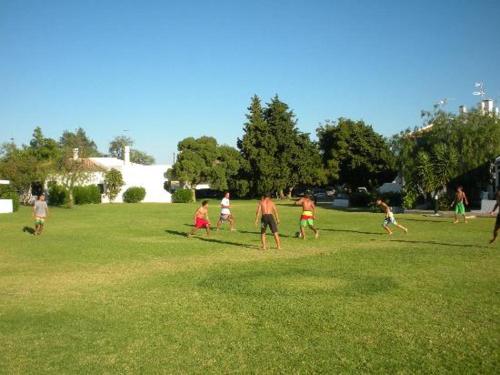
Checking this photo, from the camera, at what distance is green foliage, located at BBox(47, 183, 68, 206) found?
47.6 metres

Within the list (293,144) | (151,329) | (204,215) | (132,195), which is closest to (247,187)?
(293,144)

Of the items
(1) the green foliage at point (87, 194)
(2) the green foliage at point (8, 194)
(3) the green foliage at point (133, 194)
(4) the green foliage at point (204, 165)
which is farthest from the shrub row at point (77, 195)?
(4) the green foliage at point (204, 165)

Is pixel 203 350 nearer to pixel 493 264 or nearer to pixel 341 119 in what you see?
pixel 493 264

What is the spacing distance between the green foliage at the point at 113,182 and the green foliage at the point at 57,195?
348 inches

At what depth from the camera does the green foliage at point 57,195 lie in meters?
47.6

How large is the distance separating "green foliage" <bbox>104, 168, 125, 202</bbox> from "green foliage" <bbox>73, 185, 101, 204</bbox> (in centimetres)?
382

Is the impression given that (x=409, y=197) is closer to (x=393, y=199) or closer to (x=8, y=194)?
(x=393, y=199)

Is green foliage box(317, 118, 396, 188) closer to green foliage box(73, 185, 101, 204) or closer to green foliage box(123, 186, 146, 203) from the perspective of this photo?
green foliage box(123, 186, 146, 203)

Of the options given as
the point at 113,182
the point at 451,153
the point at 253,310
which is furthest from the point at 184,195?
the point at 253,310

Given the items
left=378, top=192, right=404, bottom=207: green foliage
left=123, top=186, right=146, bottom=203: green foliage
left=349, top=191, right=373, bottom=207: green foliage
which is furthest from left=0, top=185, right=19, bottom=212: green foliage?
left=378, top=192, right=404, bottom=207: green foliage

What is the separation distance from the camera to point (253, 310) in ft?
25.2

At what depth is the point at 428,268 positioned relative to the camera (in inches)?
434

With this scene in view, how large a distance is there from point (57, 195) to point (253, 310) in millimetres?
44204

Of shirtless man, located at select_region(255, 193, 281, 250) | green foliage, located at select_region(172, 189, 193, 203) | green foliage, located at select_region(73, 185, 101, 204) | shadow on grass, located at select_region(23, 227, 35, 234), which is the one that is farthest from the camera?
green foliage, located at select_region(172, 189, 193, 203)
